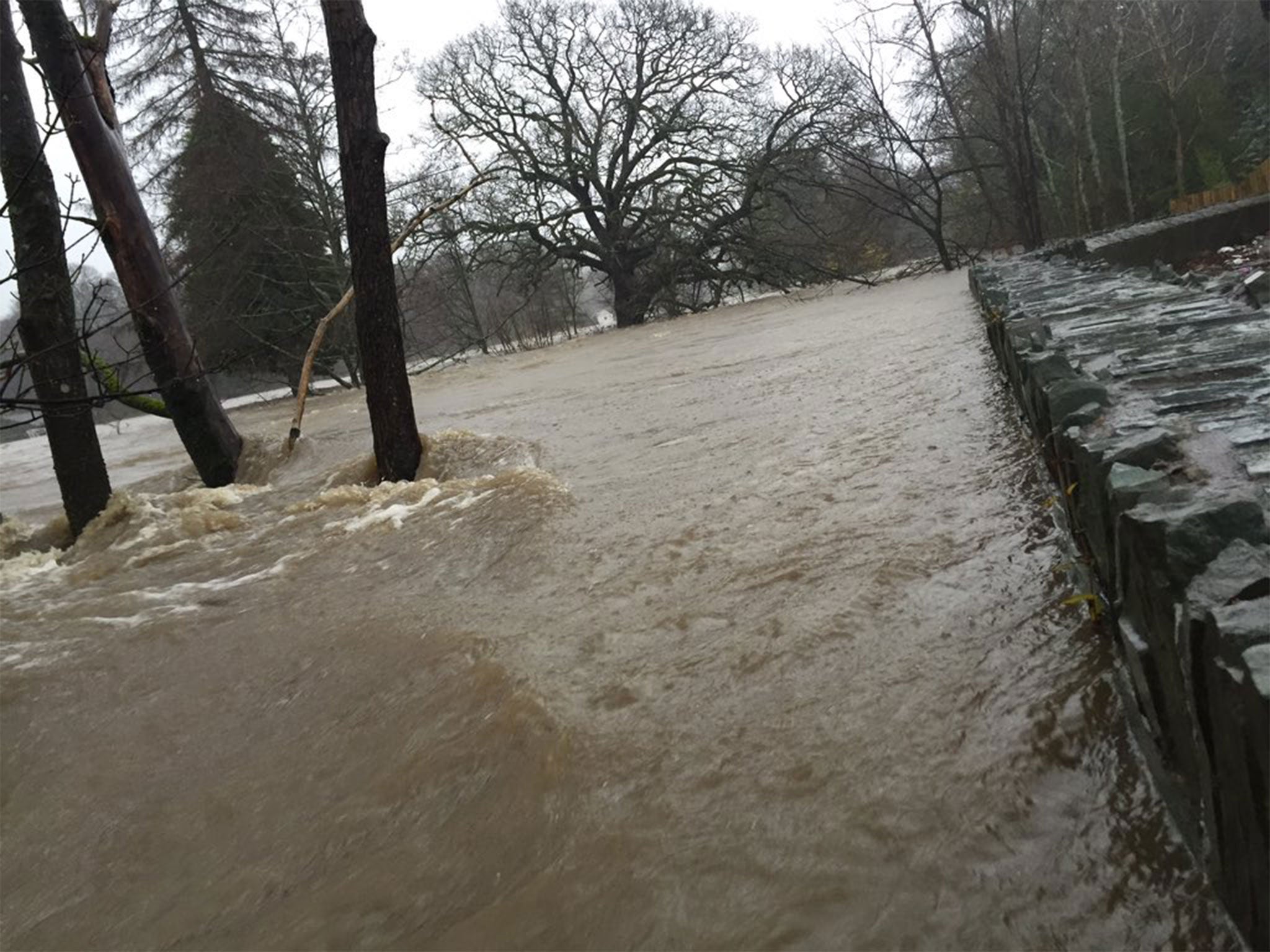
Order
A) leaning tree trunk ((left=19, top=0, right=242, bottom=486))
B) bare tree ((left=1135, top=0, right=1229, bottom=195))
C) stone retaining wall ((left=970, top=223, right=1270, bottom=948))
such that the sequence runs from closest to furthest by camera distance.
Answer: stone retaining wall ((left=970, top=223, right=1270, bottom=948)) < leaning tree trunk ((left=19, top=0, right=242, bottom=486)) < bare tree ((left=1135, top=0, right=1229, bottom=195))

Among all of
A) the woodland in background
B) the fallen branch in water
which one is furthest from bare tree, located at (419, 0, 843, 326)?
the fallen branch in water

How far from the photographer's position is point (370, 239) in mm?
6633

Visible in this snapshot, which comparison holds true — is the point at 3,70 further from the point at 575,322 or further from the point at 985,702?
the point at 575,322

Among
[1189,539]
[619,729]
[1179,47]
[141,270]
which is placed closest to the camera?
[1189,539]

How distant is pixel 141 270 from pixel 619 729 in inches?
288

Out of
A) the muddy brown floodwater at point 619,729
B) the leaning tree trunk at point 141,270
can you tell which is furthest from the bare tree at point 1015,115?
the leaning tree trunk at point 141,270

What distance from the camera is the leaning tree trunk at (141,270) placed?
754cm

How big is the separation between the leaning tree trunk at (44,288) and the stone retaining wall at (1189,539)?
6.16m

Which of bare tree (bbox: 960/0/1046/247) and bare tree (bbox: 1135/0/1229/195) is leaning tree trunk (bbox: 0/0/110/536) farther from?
bare tree (bbox: 1135/0/1229/195)

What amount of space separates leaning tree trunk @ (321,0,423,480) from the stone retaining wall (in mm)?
4307

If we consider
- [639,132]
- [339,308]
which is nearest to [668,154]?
[639,132]

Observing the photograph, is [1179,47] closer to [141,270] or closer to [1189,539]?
[141,270]

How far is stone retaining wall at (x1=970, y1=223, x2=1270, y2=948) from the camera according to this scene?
4.10 feet

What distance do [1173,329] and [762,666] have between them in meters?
2.75
